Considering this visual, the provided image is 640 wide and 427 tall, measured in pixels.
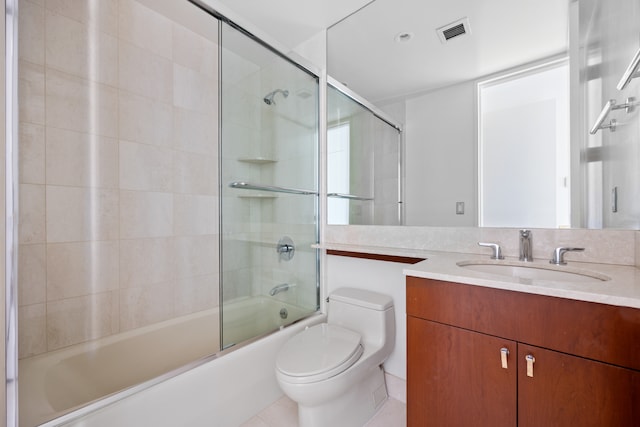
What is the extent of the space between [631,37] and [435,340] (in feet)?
4.18

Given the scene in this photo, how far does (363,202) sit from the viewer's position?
6.07 feet

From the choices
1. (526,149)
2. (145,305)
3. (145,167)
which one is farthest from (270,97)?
(145,305)

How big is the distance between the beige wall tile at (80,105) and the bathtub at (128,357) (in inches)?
45.7

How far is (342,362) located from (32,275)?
5.01 ft

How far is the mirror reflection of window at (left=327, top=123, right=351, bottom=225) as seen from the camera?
1.94 m

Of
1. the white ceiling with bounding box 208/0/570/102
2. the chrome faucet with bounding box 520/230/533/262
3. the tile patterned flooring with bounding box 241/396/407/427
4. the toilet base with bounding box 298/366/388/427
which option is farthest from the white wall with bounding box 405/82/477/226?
the tile patterned flooring with bounding box 241/396/407/427

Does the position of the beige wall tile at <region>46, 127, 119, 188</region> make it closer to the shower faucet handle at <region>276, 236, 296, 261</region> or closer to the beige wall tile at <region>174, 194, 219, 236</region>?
the beige wall tile at <region>174, 194, 219, 236</region>

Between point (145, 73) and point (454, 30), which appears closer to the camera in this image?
point (454, 30)

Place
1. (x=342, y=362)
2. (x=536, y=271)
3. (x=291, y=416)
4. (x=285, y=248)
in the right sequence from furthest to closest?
(x=285, y=248) → (x=291, y=416) → (x=342, y=362) → (x=536, y=271)

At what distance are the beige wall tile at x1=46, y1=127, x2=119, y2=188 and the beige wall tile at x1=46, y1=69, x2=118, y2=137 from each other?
0.15ft

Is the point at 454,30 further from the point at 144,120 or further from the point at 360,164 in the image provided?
the point at 144,120

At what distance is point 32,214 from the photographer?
1.34 m

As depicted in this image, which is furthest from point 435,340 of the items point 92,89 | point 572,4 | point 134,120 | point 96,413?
point 92,89

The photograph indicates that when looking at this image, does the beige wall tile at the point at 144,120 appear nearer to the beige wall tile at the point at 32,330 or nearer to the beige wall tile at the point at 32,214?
the beige wall tile at the point at 32,214
